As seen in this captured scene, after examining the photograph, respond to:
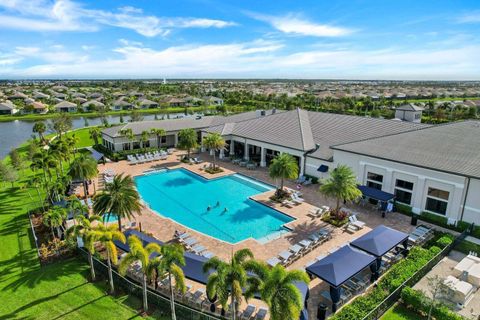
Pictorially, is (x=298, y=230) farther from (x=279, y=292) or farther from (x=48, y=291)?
(x=48, y=291)

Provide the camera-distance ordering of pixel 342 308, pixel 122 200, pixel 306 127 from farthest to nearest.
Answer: pixel 306 127 → pixel 122 200 → pixel 342 308

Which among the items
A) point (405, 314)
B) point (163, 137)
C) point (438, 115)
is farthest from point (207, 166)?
point (438, 115)

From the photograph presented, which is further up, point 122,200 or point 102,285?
point 122,200

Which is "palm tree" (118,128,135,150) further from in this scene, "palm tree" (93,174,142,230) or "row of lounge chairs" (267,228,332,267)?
"row of lounge chairs" (267,228,332,267)

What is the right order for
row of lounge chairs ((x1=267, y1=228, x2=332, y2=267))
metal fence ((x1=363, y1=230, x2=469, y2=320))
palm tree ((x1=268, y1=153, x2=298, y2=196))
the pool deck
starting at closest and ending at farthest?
1. metal fence ((x1=363, y1=230, x2=469, y2=320))
2. row of lounge chairs ((x1=267, y1=228, x2=332, y2=267))
3. the pool deck
4. palm tree ((x1=268, y1=153, x2=298, y2=196))

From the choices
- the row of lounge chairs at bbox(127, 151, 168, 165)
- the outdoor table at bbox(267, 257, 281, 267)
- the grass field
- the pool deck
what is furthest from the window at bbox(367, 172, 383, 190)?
the row of lounge chairs at bbox(127, 151, 168, 165)

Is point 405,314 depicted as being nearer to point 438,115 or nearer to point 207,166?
point 207,166

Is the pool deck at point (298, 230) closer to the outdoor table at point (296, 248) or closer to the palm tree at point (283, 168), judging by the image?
the outdoor table at point (296, 248)

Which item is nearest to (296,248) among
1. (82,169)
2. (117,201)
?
(117,201)
